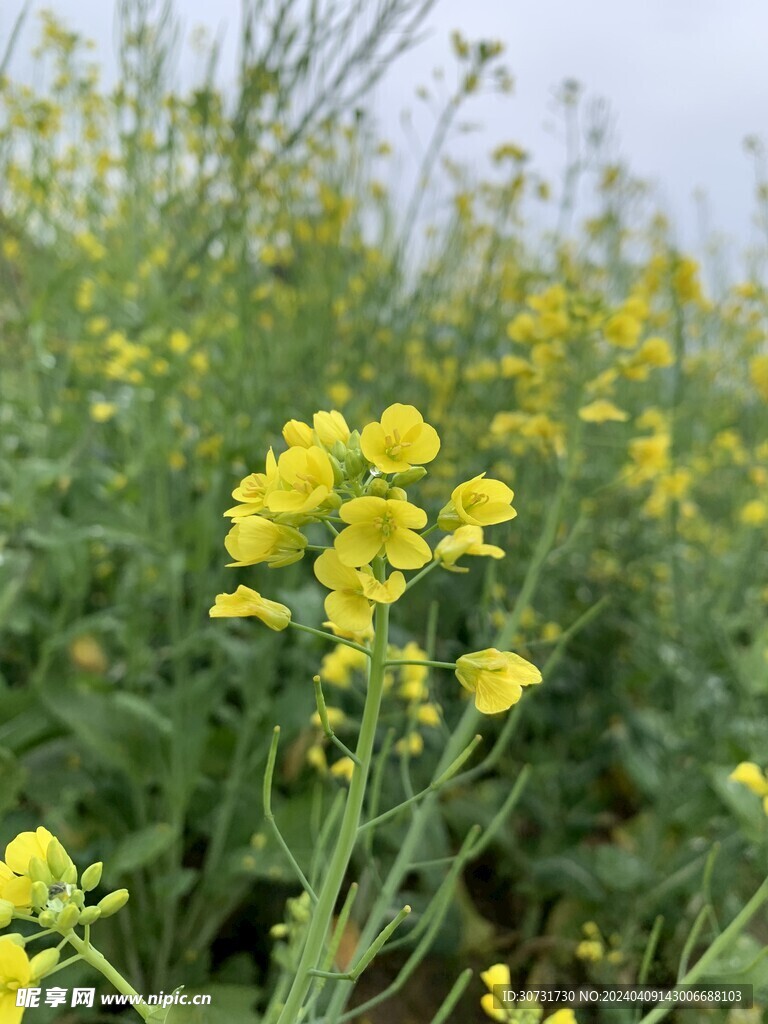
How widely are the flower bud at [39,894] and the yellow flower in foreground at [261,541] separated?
24 centimetres

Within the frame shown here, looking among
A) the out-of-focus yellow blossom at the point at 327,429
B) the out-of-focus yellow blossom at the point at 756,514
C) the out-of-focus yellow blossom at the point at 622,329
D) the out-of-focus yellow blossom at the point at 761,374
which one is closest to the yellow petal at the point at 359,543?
the out-of-focus yellow blossom at the point at 327,429

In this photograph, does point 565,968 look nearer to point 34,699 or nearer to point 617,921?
point 617,921

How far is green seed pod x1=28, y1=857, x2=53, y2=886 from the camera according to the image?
0.49 m

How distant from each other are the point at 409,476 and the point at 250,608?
0.16 meters

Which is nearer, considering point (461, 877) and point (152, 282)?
point (461, 877)

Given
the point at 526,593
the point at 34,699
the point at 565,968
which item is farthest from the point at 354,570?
the point at 565,968

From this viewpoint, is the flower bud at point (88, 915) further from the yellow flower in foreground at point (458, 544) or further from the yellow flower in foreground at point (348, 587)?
the yellow flower in foreground at point (458, 544)

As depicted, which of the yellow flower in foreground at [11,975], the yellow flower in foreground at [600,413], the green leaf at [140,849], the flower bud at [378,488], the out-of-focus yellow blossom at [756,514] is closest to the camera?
the yellow flower in foreground at [11,975]

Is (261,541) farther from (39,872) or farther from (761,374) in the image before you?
(761,374)

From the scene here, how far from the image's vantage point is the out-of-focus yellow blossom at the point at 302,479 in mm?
543

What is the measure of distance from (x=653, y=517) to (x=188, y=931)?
192 cm

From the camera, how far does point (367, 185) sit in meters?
2.38

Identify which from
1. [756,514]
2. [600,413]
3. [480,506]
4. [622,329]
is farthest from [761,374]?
[480,506]

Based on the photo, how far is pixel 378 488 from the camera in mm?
563
